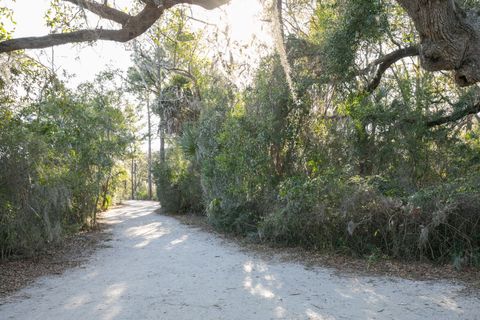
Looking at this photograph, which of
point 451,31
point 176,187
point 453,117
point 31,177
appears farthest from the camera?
point 176,187

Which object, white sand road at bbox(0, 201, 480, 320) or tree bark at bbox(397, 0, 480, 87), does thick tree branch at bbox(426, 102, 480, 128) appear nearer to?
white sand road at bbox(0, 201, 480, 320)

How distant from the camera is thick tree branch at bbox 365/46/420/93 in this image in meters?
10.6

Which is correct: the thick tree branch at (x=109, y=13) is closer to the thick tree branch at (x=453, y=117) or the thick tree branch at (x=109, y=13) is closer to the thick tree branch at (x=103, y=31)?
the thick tree branch at (x=103, y=31)

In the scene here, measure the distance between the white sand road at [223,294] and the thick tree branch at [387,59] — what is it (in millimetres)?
5935

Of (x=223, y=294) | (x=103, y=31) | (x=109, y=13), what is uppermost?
(x=109, y=13)

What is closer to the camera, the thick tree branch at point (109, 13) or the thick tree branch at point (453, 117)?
the thick tree branch at point (109, 13)

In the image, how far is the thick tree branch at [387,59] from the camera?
10645 mm

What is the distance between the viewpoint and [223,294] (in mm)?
5695

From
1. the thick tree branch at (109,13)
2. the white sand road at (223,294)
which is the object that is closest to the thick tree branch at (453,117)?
the white sand road at (223,294)

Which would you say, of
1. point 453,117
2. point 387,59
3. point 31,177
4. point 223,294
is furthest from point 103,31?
point 453,117

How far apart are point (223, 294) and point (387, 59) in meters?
8.07

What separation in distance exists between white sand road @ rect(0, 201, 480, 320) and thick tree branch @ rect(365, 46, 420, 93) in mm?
5935

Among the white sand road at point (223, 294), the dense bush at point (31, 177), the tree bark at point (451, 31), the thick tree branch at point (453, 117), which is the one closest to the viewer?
the tree bark at point (451, 31)

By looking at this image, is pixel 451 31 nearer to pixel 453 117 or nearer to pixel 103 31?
pixel 103 31
